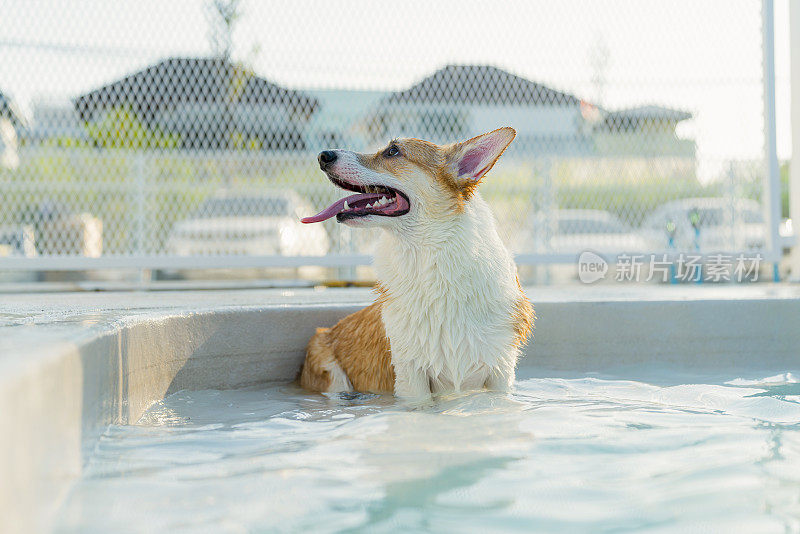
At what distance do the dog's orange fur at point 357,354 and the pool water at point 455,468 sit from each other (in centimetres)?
23

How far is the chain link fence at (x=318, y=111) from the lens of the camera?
602 centimetres

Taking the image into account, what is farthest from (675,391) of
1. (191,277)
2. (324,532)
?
(191,277)

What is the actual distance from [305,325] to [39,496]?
2.34m

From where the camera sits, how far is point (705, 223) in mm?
7496

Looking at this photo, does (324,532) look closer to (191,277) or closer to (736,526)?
(736,526)

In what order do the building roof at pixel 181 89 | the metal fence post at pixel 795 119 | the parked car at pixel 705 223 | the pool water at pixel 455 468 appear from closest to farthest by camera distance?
the pool water at pixel 455 468, the building roof at pixel 181 89, the metal fence post at pixel 795 119, the parked car at pixel 705 223

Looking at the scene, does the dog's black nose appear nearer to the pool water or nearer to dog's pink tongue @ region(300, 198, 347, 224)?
dog's pink tongue @ region(300, 198, 347, 224)

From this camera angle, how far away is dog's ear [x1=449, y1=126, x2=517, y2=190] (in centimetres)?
277

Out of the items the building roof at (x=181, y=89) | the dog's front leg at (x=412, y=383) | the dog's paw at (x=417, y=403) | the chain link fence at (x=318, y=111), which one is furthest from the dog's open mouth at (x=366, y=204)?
the building roof at (x=181, y=89)

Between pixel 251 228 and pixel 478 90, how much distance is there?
2508mm

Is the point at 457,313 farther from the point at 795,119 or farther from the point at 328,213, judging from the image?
the point at 795,119

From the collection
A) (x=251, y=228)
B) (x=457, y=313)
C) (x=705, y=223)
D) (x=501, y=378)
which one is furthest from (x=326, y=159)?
(x=705, y=223)

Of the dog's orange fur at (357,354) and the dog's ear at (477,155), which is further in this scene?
the dog's orange fur at (357,354)

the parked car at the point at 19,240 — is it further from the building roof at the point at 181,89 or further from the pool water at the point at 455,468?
the pool water at the point at 455,468
